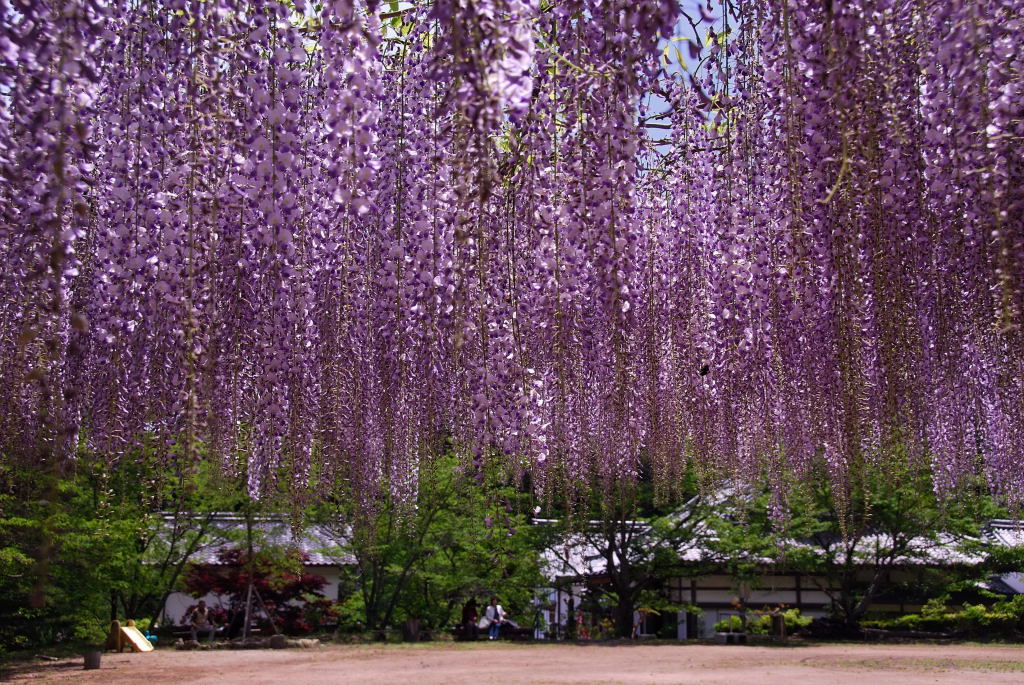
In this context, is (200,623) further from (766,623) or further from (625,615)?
(766,623)

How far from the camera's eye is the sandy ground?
14.7 meters

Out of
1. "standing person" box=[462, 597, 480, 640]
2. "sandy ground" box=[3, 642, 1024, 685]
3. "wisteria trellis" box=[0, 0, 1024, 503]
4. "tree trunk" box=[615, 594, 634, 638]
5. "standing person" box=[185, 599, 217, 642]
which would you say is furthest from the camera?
"standing person" box=[462, 597, 480, 640]

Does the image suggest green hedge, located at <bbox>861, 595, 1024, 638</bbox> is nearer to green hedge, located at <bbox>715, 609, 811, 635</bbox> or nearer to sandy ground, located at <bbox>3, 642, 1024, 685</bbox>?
green hedge, located at <bbox>715, 609, 811, 635</bbox>

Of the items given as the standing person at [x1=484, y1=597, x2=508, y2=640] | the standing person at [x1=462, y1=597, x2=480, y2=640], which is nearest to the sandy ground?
the standing person at [x1=462, y1=597, x2=480, y2=640]

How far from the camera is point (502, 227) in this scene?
7176mm

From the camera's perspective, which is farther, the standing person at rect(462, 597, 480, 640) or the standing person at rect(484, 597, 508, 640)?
the standing person at rect(484, 597, 508, 640)

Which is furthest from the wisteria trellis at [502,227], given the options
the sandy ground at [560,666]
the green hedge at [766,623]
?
the green hedge at [766,623]

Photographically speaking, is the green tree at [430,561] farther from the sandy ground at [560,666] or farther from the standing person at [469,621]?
the sandy ground at [560,666]

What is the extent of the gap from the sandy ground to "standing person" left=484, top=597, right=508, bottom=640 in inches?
140

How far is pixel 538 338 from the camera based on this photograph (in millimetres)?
8398

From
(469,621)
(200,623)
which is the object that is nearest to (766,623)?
(469,621)

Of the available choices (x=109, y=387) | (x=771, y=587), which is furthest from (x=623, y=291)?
(x=771, y=587)

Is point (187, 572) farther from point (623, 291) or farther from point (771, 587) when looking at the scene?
point (623, 291)

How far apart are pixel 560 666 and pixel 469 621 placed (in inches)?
330
